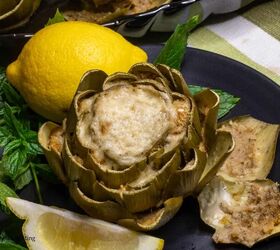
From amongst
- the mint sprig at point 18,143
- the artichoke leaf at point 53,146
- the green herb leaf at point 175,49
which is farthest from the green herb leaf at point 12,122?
the green herb leaf at point 175,49

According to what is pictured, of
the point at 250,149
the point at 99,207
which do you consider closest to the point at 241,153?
the point at 250,149

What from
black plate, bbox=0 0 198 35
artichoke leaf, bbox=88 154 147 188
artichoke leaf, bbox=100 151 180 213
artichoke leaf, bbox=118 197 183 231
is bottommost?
Result: artichoke leaf, bbox=118 197 183 231

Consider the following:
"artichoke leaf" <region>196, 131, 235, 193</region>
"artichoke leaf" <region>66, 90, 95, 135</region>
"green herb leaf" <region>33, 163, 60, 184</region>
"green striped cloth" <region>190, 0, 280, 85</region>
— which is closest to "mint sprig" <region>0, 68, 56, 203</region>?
"green herb leaf" <region>33, 163, 60, 184</region>

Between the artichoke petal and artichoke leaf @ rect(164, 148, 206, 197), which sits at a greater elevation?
the artichoke petal

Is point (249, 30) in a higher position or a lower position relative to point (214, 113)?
lower

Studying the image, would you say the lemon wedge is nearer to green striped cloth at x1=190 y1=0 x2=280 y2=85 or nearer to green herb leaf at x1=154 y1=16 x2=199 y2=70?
green herb leaf at x1=154 y1=16 x2=199 y2=70

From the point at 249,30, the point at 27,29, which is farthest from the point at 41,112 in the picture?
the point at 249,30

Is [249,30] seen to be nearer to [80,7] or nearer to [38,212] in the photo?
[80,7]

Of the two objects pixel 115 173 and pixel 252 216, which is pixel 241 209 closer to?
pixel 252 216
